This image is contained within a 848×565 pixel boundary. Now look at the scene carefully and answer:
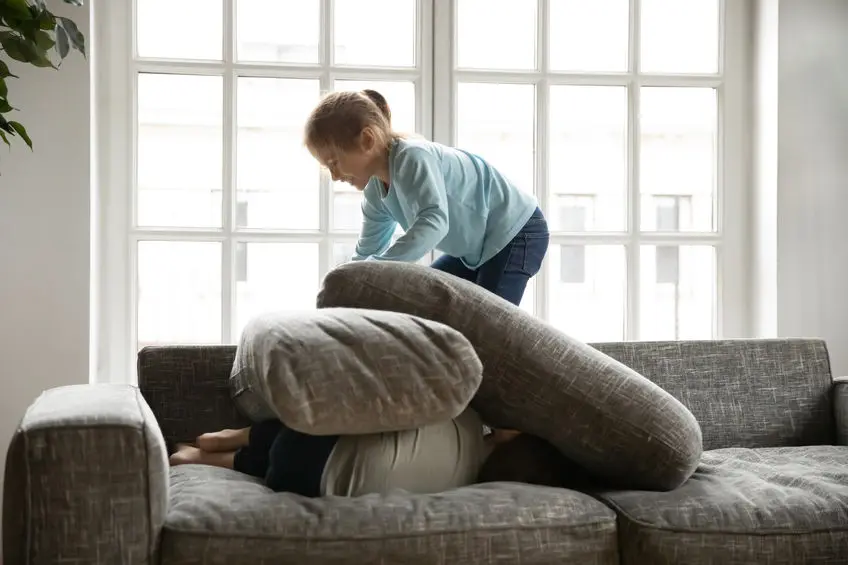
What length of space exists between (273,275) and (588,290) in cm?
101

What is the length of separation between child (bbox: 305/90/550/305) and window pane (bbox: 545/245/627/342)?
1.59ft

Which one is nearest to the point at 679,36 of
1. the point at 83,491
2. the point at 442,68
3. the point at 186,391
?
the point at 442,68

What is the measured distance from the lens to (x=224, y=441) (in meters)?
1.84

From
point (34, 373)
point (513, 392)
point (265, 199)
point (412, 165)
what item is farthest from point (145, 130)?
point (513, 392)

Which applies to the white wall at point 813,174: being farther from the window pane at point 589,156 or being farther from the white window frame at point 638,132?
the window pane at point 589,156

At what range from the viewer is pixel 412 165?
7.56ft

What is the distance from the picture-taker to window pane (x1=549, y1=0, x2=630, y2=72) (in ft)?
9.90

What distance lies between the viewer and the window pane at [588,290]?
303 centimetres

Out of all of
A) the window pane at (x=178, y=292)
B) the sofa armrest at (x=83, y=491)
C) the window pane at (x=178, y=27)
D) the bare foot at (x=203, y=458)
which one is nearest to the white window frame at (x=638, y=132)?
the window pane at (x=178, y=27)

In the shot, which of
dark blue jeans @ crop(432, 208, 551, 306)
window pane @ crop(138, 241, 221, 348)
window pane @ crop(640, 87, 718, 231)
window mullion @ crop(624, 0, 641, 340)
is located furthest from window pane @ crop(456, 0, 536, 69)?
window pane @ crop(138, 241, 221, 348)

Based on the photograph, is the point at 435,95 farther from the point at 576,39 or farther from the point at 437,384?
the point at 437,384

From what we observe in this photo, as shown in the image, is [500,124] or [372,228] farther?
[500,124]

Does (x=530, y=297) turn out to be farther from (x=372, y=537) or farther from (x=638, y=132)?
(x=372, y=537)

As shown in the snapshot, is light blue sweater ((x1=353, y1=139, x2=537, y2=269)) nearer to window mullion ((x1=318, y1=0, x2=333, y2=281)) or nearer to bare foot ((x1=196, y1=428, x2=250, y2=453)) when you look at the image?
window mullion ((x1=318, y1=0, x2=333, y2=281))
